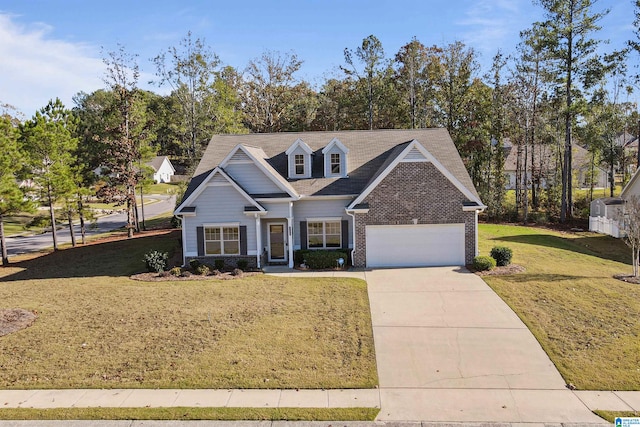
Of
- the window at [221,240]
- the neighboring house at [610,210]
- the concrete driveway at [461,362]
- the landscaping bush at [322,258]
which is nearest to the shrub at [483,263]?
the concrete driveway at [461,362]

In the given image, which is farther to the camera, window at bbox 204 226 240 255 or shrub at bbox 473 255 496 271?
window at bbox 204 226 240 255

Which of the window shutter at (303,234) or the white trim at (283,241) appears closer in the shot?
the white trim at (283,241)

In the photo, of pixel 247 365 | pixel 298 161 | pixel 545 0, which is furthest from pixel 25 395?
pixel 545 0

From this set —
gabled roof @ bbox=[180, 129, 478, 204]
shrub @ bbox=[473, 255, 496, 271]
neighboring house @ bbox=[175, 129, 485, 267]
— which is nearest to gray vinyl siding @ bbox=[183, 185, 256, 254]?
neighboring house @ bbox=[175, 129, 485, 267]

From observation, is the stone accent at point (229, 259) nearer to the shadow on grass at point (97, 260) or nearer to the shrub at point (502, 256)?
the shadow on grass at point (97, 260)

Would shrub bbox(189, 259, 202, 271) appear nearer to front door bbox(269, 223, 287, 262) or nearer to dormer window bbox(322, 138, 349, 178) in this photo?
front door bbox(269, 223, 287, 262)

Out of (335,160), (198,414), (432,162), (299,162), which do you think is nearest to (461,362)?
(198,414)

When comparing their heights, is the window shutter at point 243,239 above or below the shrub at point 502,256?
above
